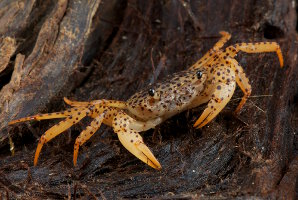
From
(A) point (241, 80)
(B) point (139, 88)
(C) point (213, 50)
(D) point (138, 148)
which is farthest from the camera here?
(B) point (139, 88)

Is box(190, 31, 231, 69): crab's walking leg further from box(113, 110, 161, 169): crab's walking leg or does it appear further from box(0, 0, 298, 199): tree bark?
box(113, 110, 161, 169): crab's walking leg

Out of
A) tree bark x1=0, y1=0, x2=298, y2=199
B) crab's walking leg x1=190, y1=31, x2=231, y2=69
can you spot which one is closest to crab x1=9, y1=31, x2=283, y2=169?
tree bark x1=0, y1=0, x2=298, y2=199

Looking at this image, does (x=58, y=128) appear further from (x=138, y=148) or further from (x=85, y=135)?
(x=138, y=148)

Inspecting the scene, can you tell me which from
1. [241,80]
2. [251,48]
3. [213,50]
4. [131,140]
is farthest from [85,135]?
[251,48]

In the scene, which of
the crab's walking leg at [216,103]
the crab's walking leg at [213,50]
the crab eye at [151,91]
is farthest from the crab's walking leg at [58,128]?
the crab's walking leg at [213,50]

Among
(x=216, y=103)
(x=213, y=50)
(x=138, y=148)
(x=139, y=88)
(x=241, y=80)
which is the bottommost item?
(x=138, y=148)
